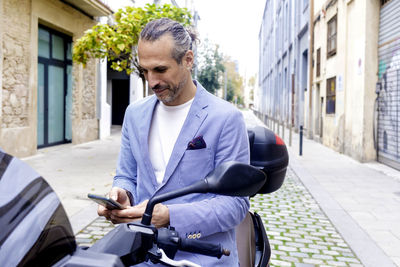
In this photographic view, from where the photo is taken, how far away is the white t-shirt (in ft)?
6.37

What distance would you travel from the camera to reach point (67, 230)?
1.08 metres

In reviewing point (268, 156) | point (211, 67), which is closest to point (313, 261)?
point (268, 156)

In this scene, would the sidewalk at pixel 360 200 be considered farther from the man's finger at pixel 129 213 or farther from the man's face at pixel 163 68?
the man's finger at pixel 129 213

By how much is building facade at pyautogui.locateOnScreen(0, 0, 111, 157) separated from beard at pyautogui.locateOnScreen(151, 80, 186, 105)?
362 inches

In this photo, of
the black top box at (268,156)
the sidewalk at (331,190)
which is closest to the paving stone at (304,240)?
the sidewalk at (331,190)

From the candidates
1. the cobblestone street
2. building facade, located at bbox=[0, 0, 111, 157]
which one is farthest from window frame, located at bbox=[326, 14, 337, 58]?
the cobblestone street

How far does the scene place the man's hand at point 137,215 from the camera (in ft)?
4.75

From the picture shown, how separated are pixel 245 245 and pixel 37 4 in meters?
11.0

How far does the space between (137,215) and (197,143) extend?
46cm

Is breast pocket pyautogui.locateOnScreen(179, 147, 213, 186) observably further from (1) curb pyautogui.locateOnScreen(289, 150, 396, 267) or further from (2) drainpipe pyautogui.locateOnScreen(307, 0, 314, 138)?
(2) drainpipe pyautogui.locateOnScreen(307, 0, 314, 138)

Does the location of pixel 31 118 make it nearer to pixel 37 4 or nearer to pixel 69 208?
pixel 37 4

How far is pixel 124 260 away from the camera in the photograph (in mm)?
1243

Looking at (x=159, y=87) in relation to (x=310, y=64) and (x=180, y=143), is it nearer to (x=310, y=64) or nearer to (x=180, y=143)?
(x=180, y=143)

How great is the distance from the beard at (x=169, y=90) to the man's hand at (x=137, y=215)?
1.65 ft
